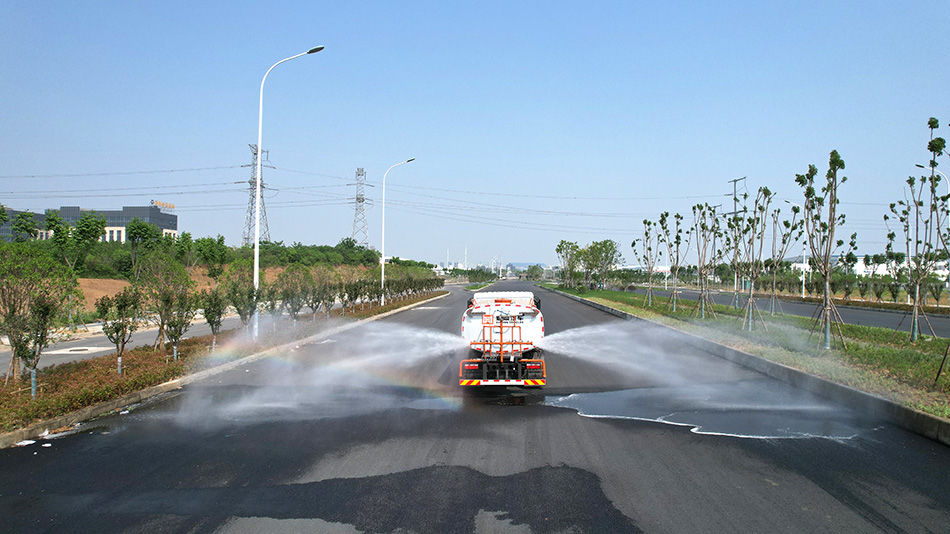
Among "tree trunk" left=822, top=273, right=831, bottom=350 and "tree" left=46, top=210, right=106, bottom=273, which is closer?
"tree trunk" left=822, top=273, right=831, bottom=350

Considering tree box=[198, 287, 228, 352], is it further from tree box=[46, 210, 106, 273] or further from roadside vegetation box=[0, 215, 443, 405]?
tree box=[46, 210, 106, 273]

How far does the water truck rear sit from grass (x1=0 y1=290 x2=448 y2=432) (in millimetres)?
5801

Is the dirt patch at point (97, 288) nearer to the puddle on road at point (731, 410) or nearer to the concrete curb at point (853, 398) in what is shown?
the puddle on road at point (731, 410)

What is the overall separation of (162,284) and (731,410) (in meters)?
12.8

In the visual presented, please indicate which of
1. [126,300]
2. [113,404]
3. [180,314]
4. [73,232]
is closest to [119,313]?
[126,300]

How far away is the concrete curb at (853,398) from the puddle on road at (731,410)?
0.29 m

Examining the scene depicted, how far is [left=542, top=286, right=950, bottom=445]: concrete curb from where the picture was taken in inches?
302

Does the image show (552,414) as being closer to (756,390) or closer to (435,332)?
(756,390)

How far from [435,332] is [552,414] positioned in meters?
13.0

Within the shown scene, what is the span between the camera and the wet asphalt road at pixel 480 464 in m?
5.00

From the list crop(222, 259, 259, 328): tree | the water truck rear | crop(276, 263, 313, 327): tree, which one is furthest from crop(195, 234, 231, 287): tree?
the water truck rear

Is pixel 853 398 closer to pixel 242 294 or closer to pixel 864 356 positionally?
pixel 864 356

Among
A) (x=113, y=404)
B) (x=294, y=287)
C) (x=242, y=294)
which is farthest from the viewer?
(x=294, y=287)

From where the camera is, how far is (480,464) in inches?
253
